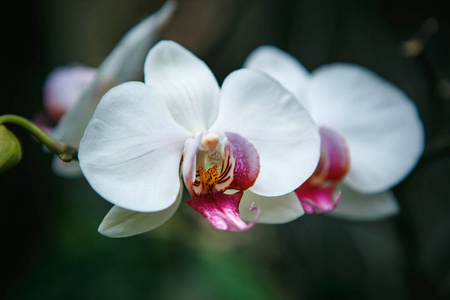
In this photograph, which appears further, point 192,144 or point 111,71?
point 111,71

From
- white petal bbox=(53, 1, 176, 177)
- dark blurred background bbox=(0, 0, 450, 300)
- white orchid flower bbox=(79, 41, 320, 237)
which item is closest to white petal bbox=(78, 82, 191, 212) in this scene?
white orchid flower bbox=(79, 41, 320, 237)

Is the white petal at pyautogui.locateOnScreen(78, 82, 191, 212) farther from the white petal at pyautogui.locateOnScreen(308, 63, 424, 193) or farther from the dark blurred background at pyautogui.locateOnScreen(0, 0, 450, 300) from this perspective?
the dark blurred background at pyautogui.locateOnScreen(0, 0, 450, 300)

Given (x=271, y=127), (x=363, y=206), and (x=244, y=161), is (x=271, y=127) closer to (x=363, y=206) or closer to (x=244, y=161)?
(x=244, y=161)

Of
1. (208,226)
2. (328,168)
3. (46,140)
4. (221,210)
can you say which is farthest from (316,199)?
(208,226)

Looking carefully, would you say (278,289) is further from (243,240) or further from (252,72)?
(252,72)

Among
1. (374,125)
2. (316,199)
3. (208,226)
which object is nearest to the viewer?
(316,199)

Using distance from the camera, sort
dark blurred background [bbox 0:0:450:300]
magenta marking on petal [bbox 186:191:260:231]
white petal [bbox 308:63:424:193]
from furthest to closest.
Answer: dark blurred background [bbox 0:0:450:300]
white petal [bbox 308:63:424:193]
magenta marking on petal [bbox 186:191:260:231]

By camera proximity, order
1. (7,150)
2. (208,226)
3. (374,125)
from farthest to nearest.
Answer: (208,226) → (374,125) → (7,150)
